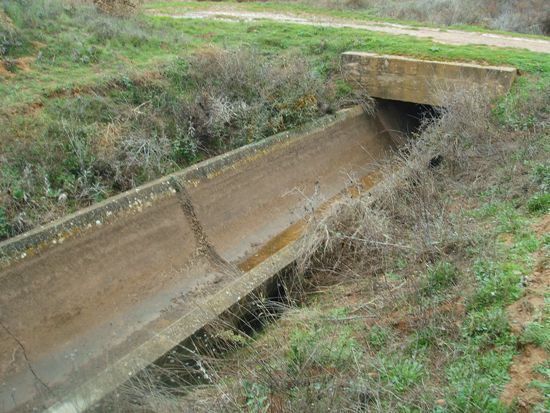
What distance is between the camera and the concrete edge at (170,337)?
444 centimetres

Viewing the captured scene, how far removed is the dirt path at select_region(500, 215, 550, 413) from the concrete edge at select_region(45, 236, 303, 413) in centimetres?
287

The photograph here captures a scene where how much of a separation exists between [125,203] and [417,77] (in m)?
6.66

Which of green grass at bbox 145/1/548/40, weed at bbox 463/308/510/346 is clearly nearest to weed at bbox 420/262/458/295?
weed at bbox 463/308/510/346

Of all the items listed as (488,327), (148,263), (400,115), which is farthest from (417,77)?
(488,327)

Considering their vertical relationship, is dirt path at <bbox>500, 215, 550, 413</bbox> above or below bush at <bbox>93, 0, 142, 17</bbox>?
below

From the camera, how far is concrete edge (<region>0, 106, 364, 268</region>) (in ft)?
19.6

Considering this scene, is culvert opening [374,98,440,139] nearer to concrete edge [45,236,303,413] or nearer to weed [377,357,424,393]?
concrete edge [45,236,303,413]

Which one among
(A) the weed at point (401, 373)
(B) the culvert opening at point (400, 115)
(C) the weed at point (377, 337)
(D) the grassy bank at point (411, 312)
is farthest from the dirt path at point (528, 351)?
(B) the culvert opening at point (400, 115)

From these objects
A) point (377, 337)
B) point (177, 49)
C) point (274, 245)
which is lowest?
point (274, 245)

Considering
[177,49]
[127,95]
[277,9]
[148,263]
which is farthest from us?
[277,9]

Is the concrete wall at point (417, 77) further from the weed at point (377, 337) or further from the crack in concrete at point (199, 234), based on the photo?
the weed at point (377, 337)

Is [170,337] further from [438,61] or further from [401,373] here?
[438,61]

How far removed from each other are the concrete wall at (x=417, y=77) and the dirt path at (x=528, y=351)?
5.43 metres

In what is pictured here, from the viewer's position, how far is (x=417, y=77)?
10461mm
